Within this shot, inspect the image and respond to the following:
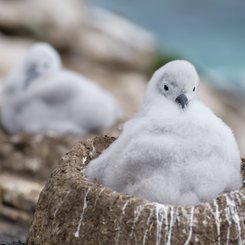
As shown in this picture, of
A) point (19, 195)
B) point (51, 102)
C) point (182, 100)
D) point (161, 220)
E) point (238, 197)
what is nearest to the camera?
point (161, 220)

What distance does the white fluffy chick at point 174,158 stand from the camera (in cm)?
505

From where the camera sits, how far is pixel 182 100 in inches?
211

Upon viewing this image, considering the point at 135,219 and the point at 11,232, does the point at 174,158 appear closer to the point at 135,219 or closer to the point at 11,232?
the point at 135,219

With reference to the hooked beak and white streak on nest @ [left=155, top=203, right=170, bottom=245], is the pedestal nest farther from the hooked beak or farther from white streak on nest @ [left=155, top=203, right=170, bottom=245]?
the hooked beak

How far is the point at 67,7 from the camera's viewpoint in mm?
19828

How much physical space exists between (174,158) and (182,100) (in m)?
0.43

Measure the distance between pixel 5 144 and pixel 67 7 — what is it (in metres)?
10.5

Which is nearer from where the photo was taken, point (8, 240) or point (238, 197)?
point (238, 197)

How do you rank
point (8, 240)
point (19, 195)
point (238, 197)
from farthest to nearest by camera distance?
1. point (19, 195)
2. point (8, 240)
3. point (238, 197)

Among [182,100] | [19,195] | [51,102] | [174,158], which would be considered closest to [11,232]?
[19,195]

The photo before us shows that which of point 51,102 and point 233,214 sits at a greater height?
point 51,102

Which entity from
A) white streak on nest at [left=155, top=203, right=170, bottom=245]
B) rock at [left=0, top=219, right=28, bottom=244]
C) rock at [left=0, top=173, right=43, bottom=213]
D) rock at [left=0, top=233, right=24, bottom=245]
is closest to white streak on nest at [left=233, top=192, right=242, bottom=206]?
white streak on nest at [left=155, top=203, right=170, bottom=245]

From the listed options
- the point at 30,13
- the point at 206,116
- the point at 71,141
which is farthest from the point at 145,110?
the point at 30,13

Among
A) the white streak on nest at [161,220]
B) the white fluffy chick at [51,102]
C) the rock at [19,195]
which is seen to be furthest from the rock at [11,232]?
the white streak on nest at [161,220]
